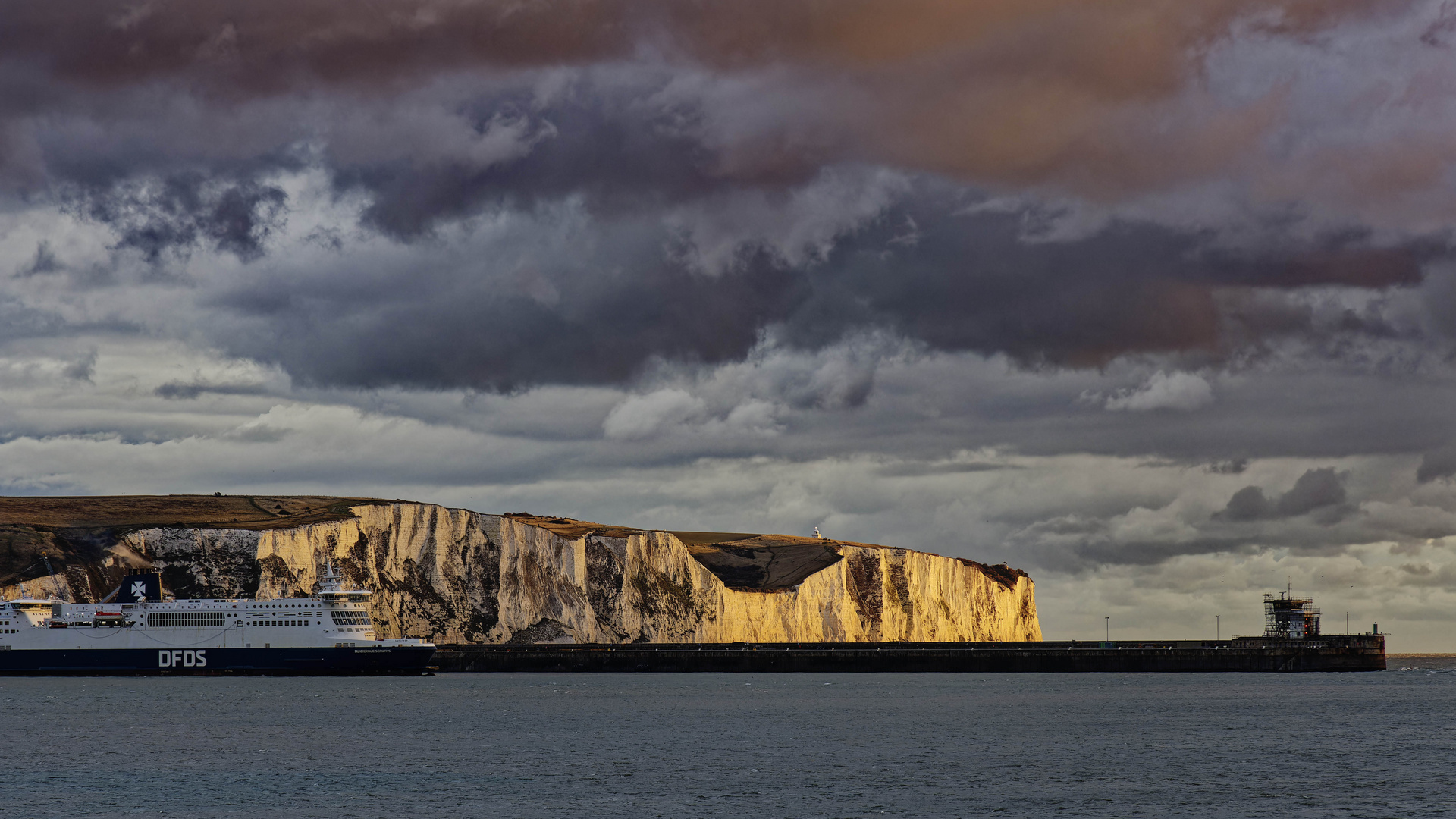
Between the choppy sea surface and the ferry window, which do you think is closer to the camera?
the choppy sea surface

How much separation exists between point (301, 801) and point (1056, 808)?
21893 mm

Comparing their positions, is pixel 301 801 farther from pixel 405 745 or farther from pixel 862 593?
pixel 862 593

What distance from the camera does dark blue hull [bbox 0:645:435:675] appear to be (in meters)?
111

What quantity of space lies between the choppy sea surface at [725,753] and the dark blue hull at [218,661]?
14.3 meters

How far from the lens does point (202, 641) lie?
112m

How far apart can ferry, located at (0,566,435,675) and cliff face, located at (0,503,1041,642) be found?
11.3 metres

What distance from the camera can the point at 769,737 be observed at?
62.8 meters

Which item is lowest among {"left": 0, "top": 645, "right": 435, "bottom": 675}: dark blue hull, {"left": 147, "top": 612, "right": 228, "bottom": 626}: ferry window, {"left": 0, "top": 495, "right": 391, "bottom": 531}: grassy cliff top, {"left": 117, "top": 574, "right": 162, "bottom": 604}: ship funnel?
{"left": 0, "top": 645, "right": 435, "bottom": 675}: dark blue hull

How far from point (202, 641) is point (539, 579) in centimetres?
4141

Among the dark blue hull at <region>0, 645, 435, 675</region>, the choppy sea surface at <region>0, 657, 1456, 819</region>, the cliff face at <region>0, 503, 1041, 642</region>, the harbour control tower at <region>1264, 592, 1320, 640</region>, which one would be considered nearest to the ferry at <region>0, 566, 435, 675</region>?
the dark blue hull at <region>0, 645, 435, 675</region>

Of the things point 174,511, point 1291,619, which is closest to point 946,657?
point 1291,619

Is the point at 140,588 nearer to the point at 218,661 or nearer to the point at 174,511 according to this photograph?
the point at 218,661

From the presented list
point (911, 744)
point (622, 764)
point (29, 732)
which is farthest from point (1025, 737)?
point (29, 732)

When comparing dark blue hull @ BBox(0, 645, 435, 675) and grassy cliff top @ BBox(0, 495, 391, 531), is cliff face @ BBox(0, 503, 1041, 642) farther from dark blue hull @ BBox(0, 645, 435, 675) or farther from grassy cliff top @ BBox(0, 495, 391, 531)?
dark blue hull @ BBox(0, 645, 435, 675)
